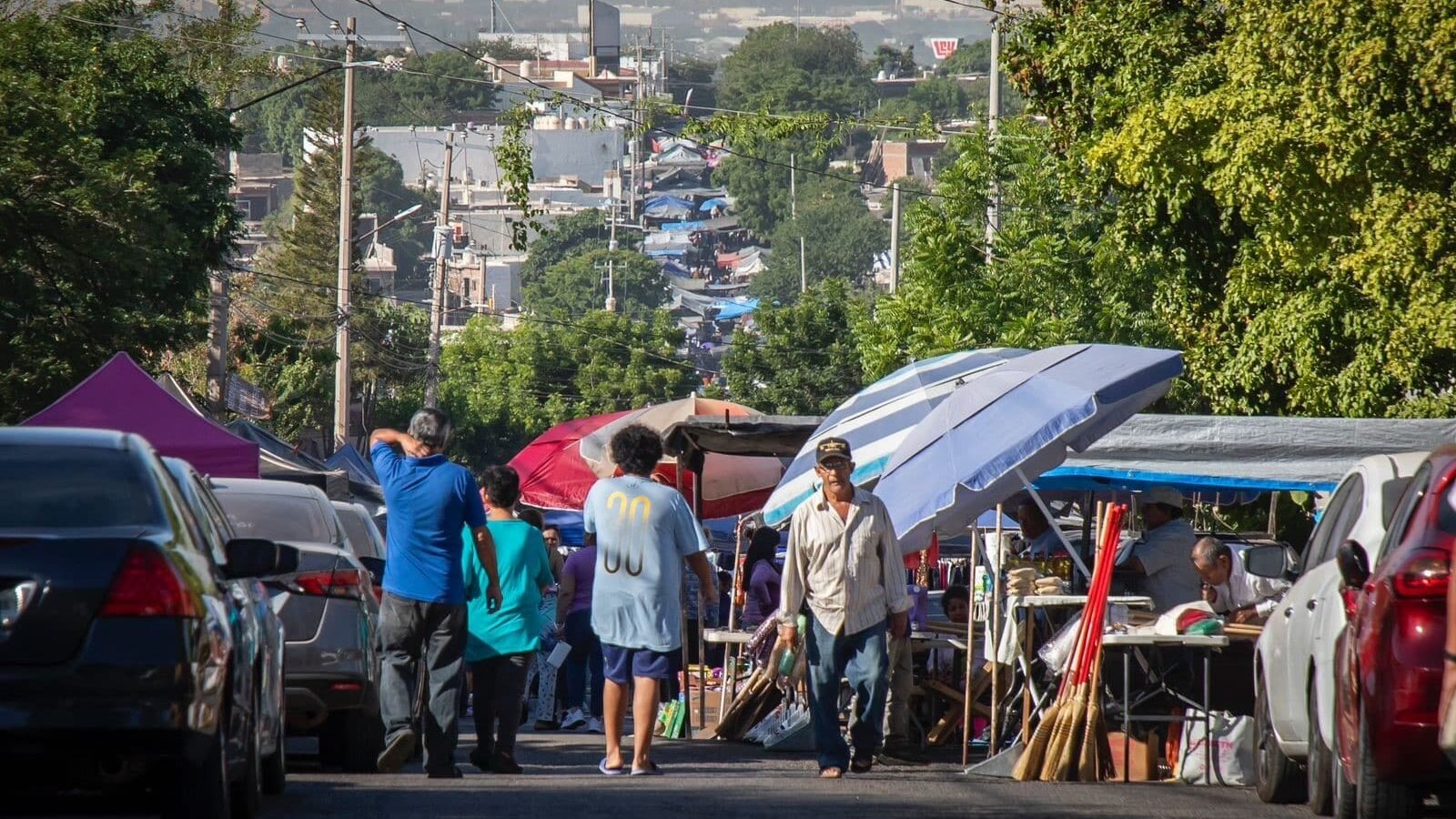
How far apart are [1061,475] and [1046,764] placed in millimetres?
5686

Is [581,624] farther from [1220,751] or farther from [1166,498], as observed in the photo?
[1220,751]

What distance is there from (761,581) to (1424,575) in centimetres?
961

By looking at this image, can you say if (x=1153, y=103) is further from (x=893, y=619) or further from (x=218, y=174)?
(x=218, y=174)

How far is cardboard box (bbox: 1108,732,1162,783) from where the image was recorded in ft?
38.0

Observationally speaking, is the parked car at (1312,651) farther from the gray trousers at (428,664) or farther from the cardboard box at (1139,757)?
the gray trousers at (428,664)

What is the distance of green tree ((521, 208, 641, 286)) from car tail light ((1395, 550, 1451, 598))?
426 ft

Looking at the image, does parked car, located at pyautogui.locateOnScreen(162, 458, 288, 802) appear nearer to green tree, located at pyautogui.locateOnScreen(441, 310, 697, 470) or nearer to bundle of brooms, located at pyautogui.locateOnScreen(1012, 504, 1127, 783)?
bundle of brooms, located at pyautogui.locateOnScreen(1012, 504, 1127, 783)

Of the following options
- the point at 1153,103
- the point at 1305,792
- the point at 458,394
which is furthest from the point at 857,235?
the point at 1305,792

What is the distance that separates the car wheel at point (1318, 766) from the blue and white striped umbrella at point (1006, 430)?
3.34 metres

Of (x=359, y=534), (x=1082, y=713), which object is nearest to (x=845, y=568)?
(x=1082, y=713)

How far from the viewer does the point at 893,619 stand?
1129cm

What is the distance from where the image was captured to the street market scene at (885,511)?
7484 mm

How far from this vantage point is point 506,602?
11.1m

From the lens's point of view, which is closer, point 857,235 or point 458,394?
point 458,394
